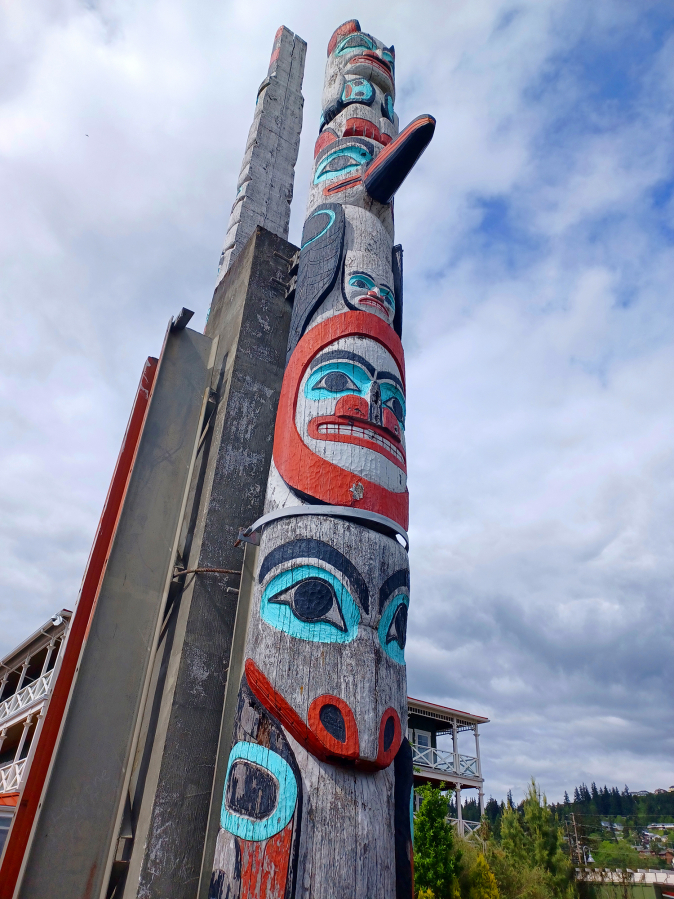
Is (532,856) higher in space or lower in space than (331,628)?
lower

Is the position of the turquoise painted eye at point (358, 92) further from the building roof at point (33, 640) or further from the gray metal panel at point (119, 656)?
the building roof at point (33, 640)

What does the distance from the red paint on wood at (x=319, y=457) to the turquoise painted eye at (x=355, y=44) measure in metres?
5.82

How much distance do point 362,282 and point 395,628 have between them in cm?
310

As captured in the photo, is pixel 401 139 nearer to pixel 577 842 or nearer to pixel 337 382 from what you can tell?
pixel 337 382

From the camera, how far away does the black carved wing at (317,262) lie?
523 cm

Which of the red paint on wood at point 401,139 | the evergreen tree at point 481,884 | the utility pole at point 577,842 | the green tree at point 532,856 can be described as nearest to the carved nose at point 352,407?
the red paint on wood at point 401,139

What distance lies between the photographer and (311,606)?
3.47 meters

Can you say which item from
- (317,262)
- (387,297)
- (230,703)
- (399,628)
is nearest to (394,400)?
(387,297)

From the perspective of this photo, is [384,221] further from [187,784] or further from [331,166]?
[187,784]

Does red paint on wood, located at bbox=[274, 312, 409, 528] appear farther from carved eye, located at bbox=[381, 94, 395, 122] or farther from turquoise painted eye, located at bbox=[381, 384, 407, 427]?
carved eye, located at bbox=[381, 94, 395, 122]

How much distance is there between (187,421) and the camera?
5426 millimetres

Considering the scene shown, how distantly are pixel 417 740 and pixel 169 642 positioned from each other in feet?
44.6

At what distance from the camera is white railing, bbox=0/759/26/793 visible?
34.2 feet

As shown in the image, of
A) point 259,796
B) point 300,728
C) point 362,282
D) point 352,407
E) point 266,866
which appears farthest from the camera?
point 362,282
